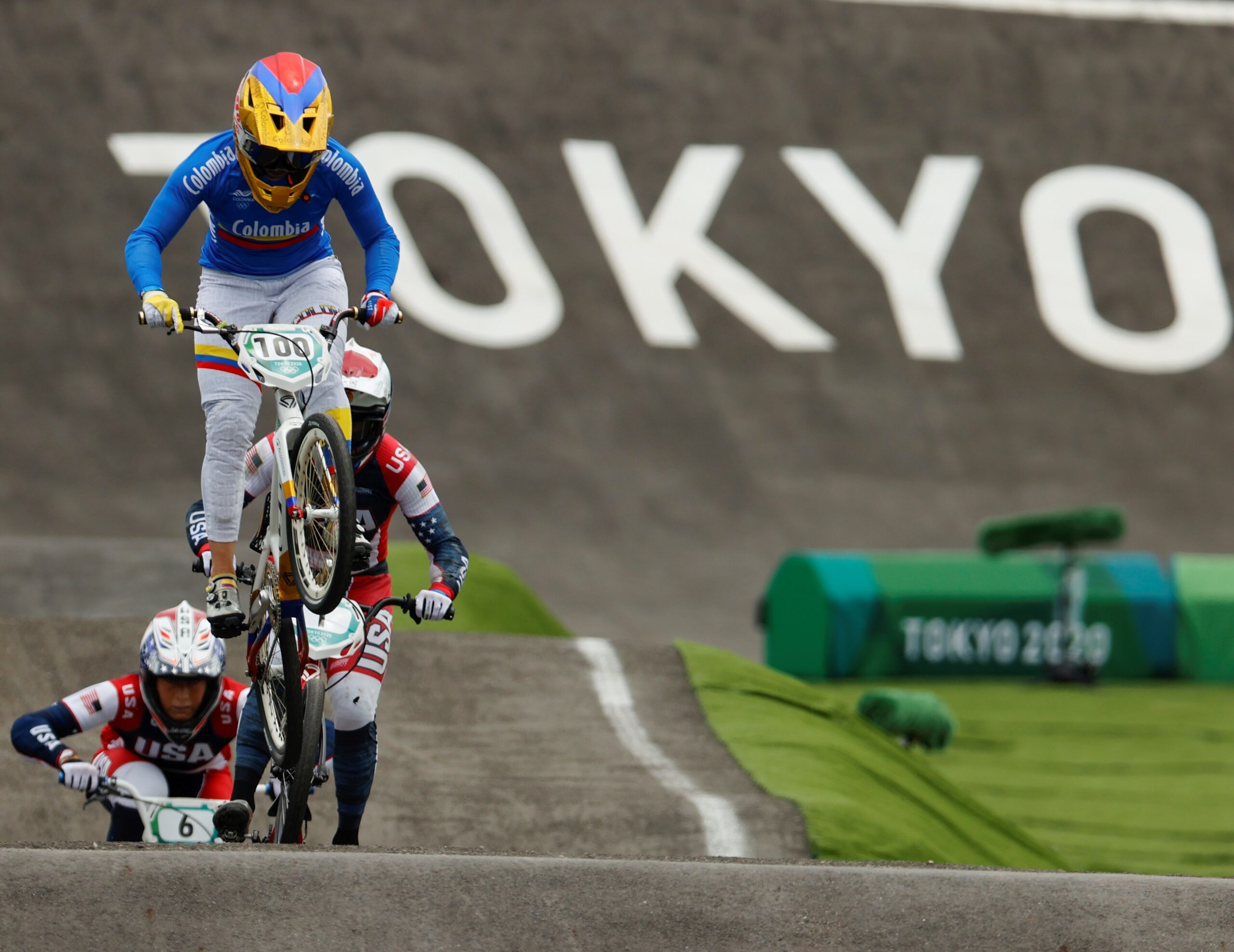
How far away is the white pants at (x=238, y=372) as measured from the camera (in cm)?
646

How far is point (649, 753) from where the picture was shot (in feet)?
30.9

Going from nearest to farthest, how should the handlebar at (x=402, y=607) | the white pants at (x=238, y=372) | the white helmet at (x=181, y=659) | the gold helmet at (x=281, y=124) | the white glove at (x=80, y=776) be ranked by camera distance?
the gold helmet at (x=281, y=124) < the white pants at (x=238, y=372) < the handlebar at (x=402, y=607) < the white glove at (x=80, y=776) < the white helmet at (x=181, y=659)

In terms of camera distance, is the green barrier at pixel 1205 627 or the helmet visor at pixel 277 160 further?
the green barrier at pixel 1205 627

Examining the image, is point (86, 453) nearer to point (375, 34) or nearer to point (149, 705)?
point (375, 34)

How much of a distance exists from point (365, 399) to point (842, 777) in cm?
389

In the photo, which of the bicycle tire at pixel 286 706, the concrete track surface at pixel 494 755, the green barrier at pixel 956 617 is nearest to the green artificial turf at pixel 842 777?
the concrete track surface at pixel 494 755

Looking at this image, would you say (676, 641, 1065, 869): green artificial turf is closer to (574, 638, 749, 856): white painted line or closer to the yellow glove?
(574, 638, 749, 856): white painted line

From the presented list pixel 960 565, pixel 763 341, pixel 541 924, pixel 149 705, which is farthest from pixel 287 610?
pixel 763 341

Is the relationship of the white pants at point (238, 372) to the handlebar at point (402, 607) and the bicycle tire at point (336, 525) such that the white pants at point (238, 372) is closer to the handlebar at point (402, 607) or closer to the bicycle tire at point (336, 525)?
the bicycle tire at point (336, 525)

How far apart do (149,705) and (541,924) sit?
3.13 meters

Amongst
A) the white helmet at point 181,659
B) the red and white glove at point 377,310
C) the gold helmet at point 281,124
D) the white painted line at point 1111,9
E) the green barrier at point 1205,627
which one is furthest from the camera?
the white painted line at point 1111,9

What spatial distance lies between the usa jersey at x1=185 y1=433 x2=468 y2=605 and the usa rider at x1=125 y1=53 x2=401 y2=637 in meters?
0.41

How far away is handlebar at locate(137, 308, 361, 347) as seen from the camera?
6.09 m

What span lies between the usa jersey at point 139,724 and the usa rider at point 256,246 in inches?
49.6
